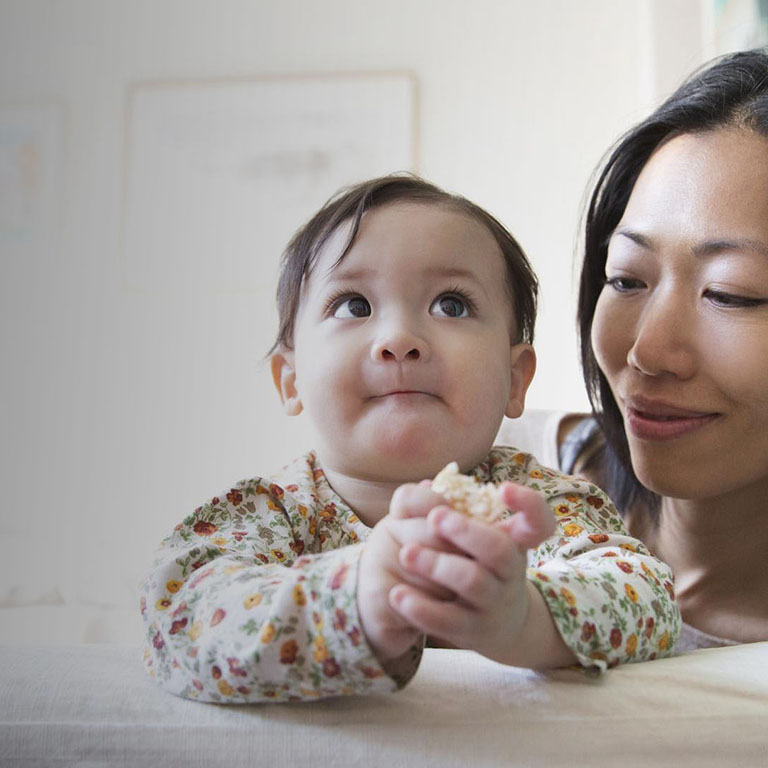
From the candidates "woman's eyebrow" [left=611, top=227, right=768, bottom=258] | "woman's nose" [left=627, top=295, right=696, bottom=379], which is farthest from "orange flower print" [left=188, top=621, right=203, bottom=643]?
"woman's eyebrow" [left=611, top=227, right=768, bottom=258]

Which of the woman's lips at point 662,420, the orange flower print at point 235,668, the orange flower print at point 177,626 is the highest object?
the woman's lips at point 662,420

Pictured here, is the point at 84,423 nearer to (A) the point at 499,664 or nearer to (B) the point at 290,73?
(B) the point at 290,73

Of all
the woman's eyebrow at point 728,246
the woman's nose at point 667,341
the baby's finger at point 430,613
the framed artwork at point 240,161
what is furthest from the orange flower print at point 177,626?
the framed artwork at point 240,161

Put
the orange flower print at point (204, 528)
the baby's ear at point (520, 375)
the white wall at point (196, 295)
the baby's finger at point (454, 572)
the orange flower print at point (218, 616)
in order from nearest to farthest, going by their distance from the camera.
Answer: the baby's finger at point (454, 572), the orange flower print at point (218, 616), the orange flower print at point (204, 528), the baby's ear at point (520, 375), the white wall at point (196, 295)

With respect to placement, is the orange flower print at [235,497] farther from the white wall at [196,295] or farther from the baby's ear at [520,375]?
the white wall at [196,295]

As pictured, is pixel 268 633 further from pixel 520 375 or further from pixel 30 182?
pixel 30 182

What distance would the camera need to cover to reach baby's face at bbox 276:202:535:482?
3.56 feet

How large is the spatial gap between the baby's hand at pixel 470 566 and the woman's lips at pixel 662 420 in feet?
2.18

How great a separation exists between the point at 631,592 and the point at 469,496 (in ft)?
0.80

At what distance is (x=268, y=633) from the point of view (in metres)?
0.78

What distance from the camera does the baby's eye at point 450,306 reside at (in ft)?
3.74

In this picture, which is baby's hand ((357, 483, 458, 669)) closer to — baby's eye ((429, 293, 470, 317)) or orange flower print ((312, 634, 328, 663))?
orange flower print ((312, 634, 328, 663))

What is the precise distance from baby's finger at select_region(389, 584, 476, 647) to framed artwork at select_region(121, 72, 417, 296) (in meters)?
3.20

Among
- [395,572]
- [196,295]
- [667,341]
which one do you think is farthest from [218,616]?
[196,295]
